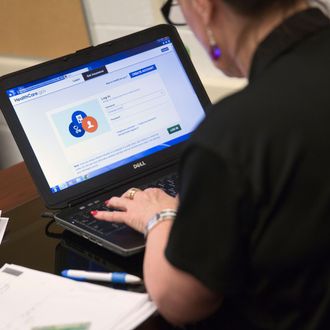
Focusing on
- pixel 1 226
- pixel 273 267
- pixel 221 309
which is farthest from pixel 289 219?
pixel 1 226

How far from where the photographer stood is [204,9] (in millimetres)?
721

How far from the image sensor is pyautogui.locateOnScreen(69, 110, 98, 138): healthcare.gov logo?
1.13 meters

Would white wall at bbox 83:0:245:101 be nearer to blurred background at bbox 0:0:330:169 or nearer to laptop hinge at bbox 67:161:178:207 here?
blurred background at bbox 0:0:330:169

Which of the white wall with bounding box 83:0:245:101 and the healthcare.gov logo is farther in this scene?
the white wall with bounding box 83:0:245:101

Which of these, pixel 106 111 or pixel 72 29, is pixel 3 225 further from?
pixel 72 29

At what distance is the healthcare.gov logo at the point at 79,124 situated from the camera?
1130 millimetres

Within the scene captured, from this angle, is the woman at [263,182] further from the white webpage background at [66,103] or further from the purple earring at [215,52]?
the white webpage background at [66,103]

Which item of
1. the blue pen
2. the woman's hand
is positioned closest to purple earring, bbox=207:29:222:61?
the woman's hand

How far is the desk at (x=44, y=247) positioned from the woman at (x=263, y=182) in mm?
203

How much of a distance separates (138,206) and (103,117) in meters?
0.26

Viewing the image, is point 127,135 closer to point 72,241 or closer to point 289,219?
point 72,241

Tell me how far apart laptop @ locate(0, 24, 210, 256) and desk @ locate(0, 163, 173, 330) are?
0.14 feet

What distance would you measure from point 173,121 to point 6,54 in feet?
3.49

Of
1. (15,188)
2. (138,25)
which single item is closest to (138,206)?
(15,188)
